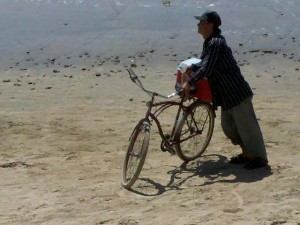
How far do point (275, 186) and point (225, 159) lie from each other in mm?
1052

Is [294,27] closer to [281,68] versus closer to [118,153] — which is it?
[281,68]

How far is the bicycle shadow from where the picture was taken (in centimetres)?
615

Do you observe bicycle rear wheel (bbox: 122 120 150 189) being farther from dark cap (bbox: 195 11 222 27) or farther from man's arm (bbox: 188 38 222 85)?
dark cap (bbox: 195 11 222 27)

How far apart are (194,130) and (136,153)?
0.78 m

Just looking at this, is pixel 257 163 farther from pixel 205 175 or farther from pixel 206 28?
pixel 206 28

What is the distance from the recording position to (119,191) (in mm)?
6074

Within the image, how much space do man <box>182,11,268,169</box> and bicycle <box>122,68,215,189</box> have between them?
0.77 feet

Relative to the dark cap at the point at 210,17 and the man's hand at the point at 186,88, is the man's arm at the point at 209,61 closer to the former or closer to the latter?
the man's hand at the point at 186,88

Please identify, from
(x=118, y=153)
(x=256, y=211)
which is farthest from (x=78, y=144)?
(x=256, y=211)

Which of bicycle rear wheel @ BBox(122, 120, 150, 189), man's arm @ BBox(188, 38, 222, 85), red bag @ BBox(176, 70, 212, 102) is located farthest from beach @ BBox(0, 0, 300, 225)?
man's arm @ BBox(188, 38, 222, 85)

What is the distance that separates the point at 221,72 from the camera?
629cm

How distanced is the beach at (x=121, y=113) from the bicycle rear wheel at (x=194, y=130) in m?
0.14

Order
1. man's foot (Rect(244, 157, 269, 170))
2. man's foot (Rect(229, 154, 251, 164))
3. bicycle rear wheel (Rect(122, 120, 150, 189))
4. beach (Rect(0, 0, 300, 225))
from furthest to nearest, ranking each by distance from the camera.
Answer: man's foot (Rect(229, 154, 251, 164)) → man's foot (Rect(244, 157, 269, 170)) → bicycle rear wheel (Rect(122, 120, 150, 189)) → beach (Rect(0, 0, 300, 225))

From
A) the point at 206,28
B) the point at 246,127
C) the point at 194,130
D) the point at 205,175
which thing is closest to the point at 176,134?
the point at 194,130
